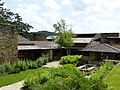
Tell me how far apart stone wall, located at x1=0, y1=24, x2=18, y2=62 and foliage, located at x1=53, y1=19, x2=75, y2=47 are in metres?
16.0

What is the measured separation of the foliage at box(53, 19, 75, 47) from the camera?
4631 cm

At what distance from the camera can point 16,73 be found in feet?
92.1

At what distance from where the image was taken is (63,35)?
4728 centimetres

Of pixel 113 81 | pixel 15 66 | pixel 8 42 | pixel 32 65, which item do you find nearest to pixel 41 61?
pixel 32 65

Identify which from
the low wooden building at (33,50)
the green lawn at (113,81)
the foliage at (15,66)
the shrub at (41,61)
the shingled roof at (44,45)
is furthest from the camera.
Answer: the shingled roof at (44,45)

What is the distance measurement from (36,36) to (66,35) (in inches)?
533

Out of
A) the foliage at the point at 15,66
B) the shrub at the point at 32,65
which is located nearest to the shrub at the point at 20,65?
the foliage at the point at 15,66

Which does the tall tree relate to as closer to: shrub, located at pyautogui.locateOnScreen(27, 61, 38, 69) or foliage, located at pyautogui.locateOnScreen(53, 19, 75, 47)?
foliage, located at pyautogui.locateOnScreen(53, 19, 75, 47)

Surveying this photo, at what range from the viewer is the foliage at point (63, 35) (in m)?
46.3

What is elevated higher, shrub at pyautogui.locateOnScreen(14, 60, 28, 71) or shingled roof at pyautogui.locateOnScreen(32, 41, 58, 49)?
shingled roof at pyautogui.locateOnScreen(32, 41, 58, 49)

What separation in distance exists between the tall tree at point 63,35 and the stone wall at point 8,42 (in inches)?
630

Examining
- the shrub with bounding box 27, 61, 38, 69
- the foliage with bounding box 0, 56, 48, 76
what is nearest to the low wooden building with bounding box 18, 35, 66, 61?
the shrub with bounding box 27, 61, 38, 69

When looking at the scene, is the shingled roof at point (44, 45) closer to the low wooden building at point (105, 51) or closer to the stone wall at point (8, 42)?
the low wooden building at point (105, 51)

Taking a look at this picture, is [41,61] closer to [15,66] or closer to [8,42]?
[8,42]
